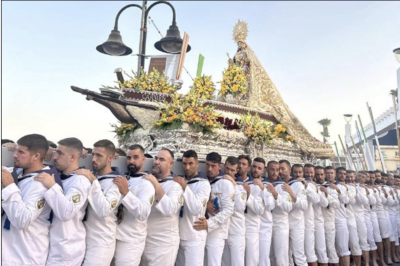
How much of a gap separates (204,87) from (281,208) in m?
3.34

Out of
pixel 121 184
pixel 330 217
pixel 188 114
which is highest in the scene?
pixel 188 114

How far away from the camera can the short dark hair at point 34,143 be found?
8.55ft

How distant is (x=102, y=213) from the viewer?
280cm

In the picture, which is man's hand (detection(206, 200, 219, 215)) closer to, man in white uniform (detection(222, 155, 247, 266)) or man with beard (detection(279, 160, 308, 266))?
man in white uniform (detection(222, 155, 247, 266))

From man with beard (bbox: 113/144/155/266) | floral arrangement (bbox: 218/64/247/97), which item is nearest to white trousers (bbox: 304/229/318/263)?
man with beard (bbox: 113/144/155/266)

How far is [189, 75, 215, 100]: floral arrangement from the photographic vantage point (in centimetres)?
716

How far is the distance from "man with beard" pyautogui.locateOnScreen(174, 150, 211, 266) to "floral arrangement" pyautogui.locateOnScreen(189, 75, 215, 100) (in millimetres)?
3391

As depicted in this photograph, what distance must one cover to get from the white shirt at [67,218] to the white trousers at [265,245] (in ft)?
8.79

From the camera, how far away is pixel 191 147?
642 centimetres

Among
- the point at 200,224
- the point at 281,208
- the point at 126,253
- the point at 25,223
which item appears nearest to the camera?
the point at 25,223

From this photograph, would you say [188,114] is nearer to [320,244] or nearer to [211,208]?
[211,208]

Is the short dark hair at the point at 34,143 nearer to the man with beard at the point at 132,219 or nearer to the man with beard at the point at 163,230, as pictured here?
the man with beard at the point at 132,219

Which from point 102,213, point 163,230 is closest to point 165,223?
point 163,230

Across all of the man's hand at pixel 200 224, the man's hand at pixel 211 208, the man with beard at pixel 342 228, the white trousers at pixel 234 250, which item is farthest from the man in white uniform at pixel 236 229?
the man with beard at pixel 342 228
